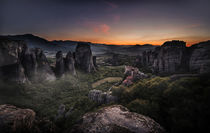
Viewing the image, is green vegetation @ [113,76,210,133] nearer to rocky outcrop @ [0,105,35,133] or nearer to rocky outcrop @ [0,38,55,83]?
rocky outcrop @ [0,105,35,133]

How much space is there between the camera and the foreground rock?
8695 millimetres

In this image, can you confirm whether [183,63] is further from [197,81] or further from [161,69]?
[197,81]

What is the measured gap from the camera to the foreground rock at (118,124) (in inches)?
342

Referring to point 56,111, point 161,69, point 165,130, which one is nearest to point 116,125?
point 165,130

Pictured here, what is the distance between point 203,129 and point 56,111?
2599 cm

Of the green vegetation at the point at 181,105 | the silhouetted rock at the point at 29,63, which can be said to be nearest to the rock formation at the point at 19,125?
the green vegetation at the point at 181,105

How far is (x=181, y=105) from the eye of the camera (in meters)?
8.98

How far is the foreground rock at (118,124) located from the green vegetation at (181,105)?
149 cm

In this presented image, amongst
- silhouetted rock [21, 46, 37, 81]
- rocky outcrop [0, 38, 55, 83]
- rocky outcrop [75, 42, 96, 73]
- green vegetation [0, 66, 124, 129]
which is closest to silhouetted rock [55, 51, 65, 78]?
rocky outcrop [0, 38, 55, 83]

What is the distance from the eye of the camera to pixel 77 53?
193 ft

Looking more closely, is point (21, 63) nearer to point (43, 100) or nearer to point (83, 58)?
point (43, 100)

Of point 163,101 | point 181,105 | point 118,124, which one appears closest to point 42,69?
point 118,124

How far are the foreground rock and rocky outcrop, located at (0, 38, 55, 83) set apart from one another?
2756cm

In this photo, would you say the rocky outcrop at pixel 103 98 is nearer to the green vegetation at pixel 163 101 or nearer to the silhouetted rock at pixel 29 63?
the green vegetation at pixel 163 101
